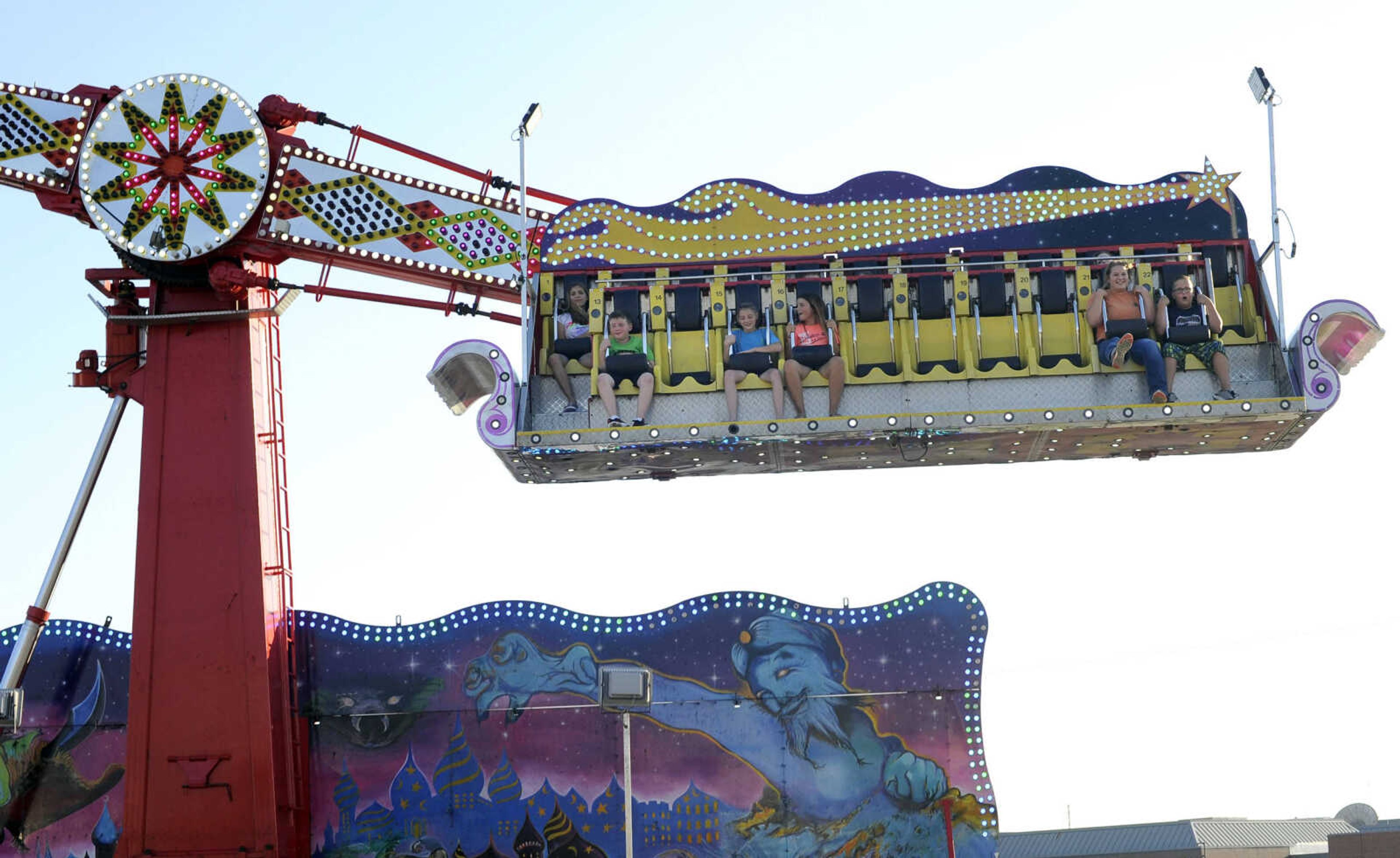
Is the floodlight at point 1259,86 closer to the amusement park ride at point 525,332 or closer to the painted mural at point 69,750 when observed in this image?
the amusement park ride at point 525,332

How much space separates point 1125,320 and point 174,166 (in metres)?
10.6

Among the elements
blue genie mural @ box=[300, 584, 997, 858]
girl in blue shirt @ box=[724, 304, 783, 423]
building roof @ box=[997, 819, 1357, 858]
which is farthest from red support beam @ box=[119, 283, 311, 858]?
building roof @ box=[997, 819, 1357, 858]

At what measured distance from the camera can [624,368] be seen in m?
20.5

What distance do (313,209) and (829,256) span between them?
235 inches

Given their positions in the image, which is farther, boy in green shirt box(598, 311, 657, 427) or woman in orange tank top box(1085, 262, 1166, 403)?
boy in green shirt box(598, 311, 657, 427)

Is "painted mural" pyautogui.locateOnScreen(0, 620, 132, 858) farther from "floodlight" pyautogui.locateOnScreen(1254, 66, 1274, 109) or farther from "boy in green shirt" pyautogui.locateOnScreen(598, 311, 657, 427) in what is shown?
"floodlight" pyautogui.locateOnScreen(1254, 66, 1274, 109)

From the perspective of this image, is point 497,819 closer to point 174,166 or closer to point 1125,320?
point 174,166

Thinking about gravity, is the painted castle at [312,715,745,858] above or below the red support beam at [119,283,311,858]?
below

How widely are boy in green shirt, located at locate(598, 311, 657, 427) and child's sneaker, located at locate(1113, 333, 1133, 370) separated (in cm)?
479

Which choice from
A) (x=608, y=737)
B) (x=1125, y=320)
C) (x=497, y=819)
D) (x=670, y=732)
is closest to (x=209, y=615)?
(x=497, y=819)

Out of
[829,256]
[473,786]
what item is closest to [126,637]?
[473,786]

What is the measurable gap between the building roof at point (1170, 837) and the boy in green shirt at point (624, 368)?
38.1m

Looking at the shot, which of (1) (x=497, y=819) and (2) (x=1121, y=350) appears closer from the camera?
(2) (x=1121, y=350)

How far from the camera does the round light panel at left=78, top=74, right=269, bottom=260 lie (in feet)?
71.5
